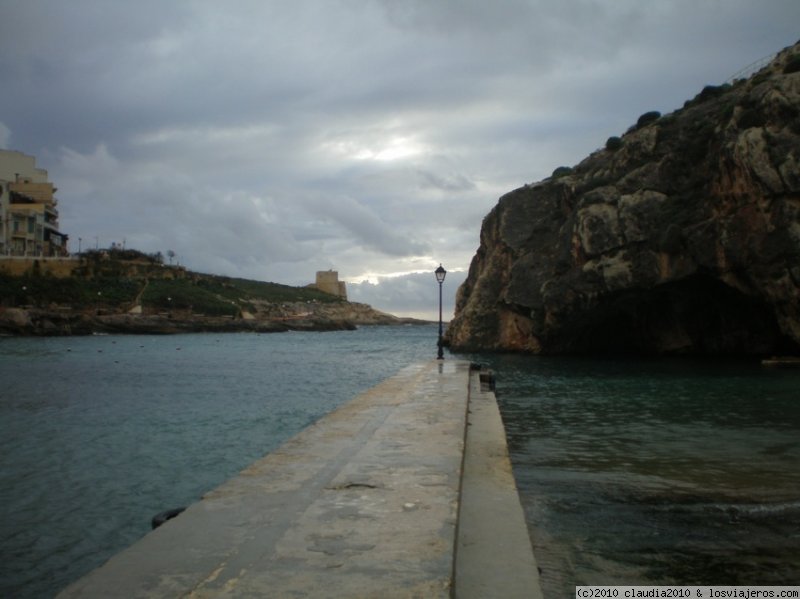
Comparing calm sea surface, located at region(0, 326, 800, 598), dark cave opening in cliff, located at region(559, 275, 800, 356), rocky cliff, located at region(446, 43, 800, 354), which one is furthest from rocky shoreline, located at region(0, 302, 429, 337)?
dark cave opening in cliff, located at region(559, 275, 800, 356)

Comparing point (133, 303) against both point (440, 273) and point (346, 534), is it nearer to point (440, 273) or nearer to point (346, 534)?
point (440, 273)

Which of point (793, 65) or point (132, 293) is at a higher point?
point (793, 65)

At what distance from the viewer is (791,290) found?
102 ft

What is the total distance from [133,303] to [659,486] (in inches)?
3867

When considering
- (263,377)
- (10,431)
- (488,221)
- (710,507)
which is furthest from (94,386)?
(488,221)

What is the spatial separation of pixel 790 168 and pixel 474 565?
1231 inches

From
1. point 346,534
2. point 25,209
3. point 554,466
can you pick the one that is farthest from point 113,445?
point 25,209

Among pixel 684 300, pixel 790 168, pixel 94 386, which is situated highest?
pixel 790 168

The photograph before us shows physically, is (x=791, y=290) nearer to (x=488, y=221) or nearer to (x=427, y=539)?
(x=488, y=221)

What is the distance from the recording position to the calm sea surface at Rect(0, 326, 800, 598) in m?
6.86

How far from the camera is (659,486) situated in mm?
9570

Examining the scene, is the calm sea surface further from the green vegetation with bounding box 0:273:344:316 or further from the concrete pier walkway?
the green vegetation with bounding box 0:273:344:316

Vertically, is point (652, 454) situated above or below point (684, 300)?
below

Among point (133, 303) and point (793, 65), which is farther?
point (133, 303)
